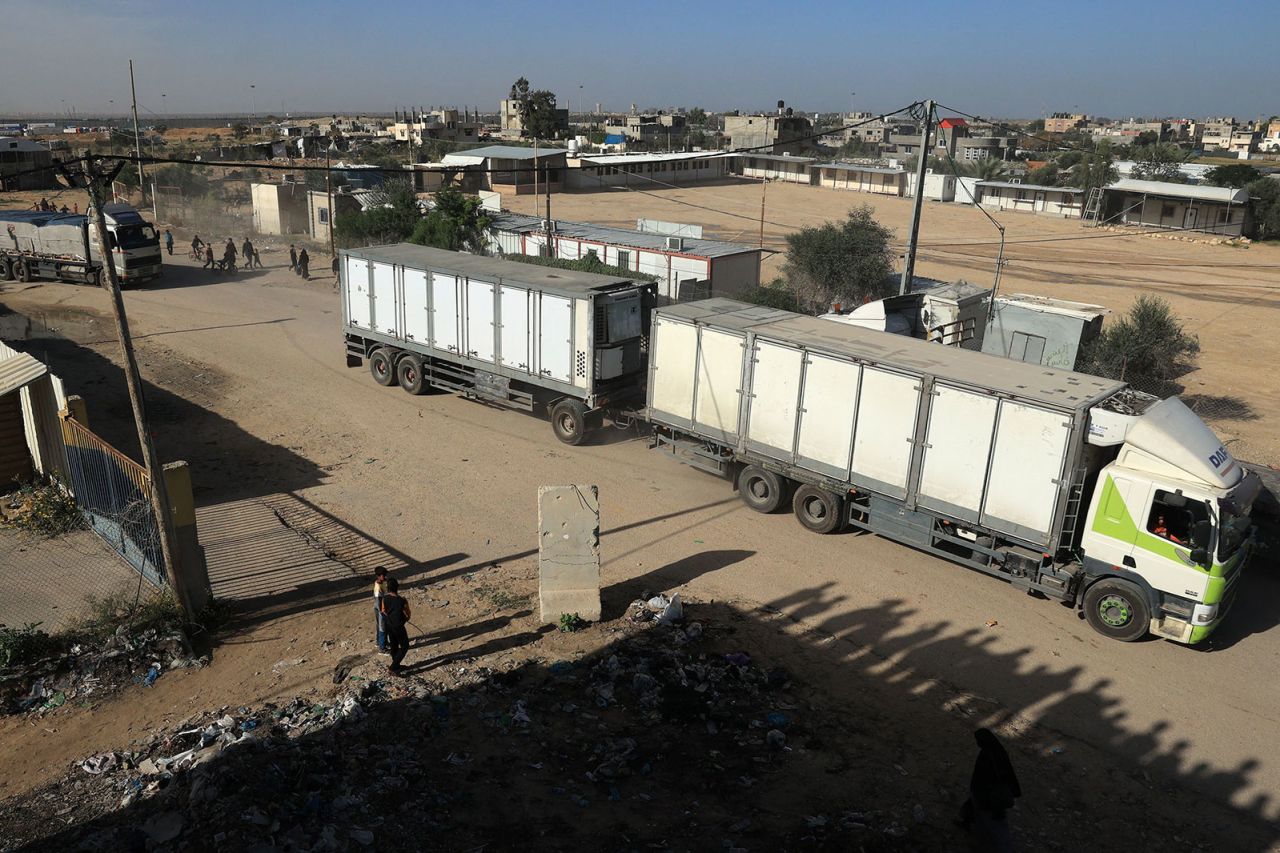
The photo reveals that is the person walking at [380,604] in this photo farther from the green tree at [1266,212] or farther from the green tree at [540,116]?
the green tree at [540,116]

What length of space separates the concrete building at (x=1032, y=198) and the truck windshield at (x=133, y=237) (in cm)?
5708

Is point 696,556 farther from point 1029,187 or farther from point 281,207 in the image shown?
point 1029,187

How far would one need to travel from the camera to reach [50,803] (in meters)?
7.42

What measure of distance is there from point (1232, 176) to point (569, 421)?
2771 inches

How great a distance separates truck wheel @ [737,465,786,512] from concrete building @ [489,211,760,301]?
12738 mm

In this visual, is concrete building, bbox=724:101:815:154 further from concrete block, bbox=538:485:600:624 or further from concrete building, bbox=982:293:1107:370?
concrete block, bbox=538:485:600:624

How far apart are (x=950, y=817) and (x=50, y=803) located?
747 cm

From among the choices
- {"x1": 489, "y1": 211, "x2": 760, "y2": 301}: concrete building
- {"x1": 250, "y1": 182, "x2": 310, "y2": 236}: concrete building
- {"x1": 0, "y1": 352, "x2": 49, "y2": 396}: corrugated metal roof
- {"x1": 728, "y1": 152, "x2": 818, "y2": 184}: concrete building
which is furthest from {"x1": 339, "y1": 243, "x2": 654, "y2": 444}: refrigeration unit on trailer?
{"x1": 728, "y1": 152, "x2": 818, "y2": 184}: concrete building

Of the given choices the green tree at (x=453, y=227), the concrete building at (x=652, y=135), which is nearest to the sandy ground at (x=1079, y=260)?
the green tree at (x=453, y=227)

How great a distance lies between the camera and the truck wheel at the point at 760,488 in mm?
14039

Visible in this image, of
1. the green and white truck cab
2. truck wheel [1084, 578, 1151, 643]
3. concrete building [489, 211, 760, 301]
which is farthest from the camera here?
concrete building [489, 211, 760, 301]

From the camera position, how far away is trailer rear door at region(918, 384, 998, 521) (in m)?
11.5

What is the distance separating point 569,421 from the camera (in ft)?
56.3

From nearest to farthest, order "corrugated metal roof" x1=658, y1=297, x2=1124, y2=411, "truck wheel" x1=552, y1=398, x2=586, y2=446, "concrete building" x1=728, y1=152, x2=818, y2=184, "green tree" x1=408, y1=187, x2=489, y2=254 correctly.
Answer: "corrugated metal roof" x1=658, y1=297, x2=1124, y2=411 < "truck wheel" x1=552, y1=398, x2=586, y2=446 < "green tree" x1=408, y1=187, x2=489, y2=254 < "concrete building" x1=728, y1=152, x2=818, y2=184
